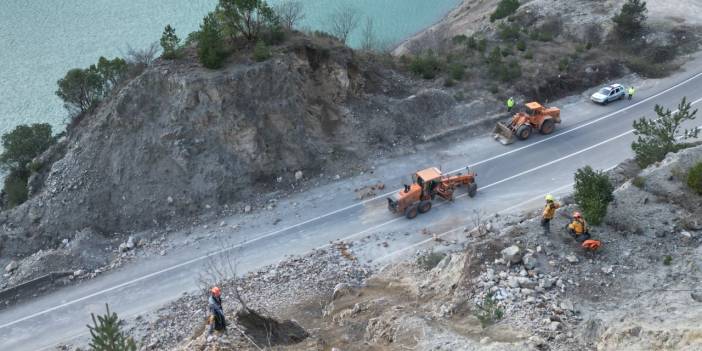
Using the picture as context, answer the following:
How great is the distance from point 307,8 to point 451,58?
24.2m

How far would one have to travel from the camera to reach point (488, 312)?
52.5 ft

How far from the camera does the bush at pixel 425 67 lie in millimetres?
34438

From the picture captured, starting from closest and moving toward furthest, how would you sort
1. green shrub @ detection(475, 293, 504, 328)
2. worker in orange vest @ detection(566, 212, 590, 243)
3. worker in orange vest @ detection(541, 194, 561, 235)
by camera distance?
green shrub @ detection(475, 293, 504, 328)
worker in orange vest @ detection(566, 212, 590, 243)
worker in orange vest @ detection(541, 194, 561, 235)

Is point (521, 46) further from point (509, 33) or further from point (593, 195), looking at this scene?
point (593, 195)

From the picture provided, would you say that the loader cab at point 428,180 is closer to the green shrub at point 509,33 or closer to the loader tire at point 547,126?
the loader tire at point 547,126

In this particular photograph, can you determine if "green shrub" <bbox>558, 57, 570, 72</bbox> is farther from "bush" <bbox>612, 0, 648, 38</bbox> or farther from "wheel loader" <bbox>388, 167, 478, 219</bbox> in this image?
"wheel loader" <bbox>388, 167, 478, 219</bbox>

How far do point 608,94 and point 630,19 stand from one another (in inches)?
330

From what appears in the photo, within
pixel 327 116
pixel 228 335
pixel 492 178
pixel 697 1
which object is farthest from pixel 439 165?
pixel 697 1

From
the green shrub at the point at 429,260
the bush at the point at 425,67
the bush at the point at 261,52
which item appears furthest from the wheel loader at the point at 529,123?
the bush at the point at 261,52

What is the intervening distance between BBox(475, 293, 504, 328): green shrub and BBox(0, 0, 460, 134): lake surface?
33.4m

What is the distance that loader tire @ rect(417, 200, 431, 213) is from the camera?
2506 centimetres

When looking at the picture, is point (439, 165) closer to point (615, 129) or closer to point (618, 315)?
point (615, 129)

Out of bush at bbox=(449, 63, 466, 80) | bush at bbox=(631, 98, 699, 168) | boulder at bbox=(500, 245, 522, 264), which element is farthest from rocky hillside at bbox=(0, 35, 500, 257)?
boulder at bbox=(500, 245, 522, 264)

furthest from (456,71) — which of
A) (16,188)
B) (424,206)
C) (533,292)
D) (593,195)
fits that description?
(16,188)
